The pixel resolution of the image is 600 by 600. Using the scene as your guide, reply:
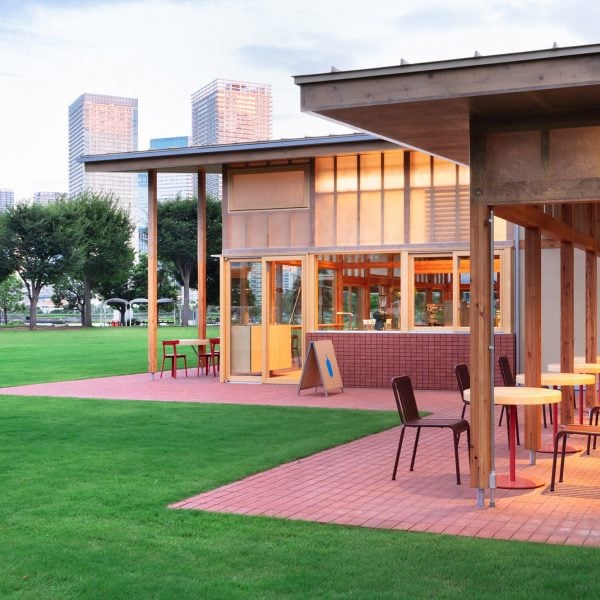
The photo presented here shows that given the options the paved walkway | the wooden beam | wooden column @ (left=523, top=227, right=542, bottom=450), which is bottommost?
the paved walkway

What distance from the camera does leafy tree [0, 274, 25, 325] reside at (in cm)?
7519

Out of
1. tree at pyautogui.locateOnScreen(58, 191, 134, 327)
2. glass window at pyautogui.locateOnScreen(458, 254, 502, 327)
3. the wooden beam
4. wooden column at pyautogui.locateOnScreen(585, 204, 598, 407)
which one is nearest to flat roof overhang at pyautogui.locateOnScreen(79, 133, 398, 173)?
glass window at pyautogui.locateOnScreen(458, 254, 502, 327)

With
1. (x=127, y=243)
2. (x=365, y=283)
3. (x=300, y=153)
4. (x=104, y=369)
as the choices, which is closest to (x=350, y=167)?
(x=300, y=153)

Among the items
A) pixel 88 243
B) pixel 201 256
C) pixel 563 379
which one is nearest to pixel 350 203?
pixel 201 256

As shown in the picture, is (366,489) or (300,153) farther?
(300,153)

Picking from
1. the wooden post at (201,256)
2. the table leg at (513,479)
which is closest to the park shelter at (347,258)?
the wooden post at (201,256)

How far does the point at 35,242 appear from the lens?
2306 inches

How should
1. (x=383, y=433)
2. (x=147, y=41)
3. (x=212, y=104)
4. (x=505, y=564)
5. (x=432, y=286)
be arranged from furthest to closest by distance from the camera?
(x=212, y=104)
(x=147, y=41)
(x=432, y=286)
(x=383, y=433)
(x=505, y=564)

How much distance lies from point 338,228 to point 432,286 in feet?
6.63

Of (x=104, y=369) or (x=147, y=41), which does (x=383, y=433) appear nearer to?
(x=104, y=369)

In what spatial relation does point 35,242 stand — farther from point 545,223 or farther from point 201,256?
point 545,223

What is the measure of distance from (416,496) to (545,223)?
3.05 m

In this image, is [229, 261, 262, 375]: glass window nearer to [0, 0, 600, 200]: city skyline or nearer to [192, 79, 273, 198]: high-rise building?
[0, 0, 600, 200]: city skyline

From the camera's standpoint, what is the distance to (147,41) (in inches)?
1790
